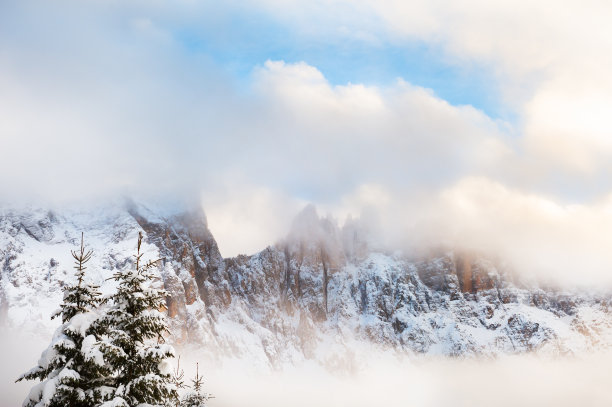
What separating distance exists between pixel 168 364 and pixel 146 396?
167 cm

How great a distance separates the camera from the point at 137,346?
28531 mm

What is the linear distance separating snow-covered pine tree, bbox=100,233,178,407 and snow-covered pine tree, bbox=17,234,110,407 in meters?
0.80

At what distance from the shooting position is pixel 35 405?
1094 inches

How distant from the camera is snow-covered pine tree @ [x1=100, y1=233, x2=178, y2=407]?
90.5 ft

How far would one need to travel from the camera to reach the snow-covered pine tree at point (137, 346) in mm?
27578

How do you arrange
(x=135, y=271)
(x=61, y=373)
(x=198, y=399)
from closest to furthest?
(x=61, y=373) → (x=135, y=271) → (x=198, y=399)

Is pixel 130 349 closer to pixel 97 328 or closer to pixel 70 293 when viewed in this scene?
pixel 97 328

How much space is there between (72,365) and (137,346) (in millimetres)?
3280

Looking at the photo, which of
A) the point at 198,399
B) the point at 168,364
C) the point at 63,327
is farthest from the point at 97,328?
the point at 198,399

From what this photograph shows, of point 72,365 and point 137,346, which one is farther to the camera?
point 72,365

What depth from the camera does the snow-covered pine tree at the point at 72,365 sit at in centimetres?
2758

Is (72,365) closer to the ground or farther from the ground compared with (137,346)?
closer to the ground

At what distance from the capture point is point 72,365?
28.8 meters

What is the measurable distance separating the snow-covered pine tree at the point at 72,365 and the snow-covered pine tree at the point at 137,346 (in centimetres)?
80
